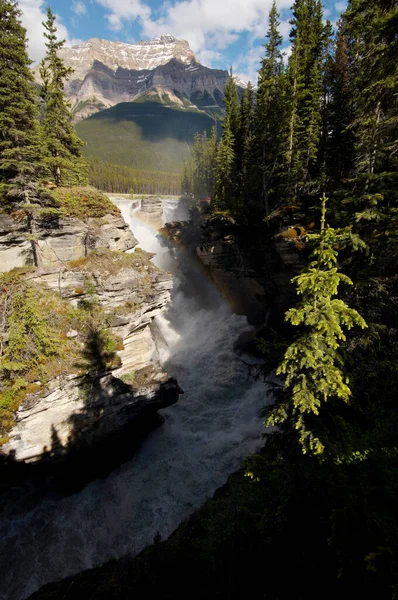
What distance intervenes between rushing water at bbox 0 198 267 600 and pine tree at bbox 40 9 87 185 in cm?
2059

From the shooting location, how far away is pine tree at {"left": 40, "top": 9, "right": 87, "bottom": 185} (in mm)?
21438

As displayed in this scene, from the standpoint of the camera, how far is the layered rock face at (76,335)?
1478cm

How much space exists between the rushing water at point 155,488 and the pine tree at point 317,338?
10901 mm

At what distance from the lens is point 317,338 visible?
8.85 m

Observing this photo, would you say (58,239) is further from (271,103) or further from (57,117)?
(271,103)

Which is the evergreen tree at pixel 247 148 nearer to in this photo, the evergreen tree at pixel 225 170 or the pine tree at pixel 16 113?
the evergreen tree at pixel 225 170

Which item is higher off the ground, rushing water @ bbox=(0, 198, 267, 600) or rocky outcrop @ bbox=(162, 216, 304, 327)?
rocky outcrop @ bbox=(162, 216, 304, 327)

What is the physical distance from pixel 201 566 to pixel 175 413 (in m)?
12.6

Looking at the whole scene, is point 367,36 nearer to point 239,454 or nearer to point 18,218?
point 18,218

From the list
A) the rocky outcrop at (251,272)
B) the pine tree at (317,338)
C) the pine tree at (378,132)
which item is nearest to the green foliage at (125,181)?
the rocky outcrop at (251,272)

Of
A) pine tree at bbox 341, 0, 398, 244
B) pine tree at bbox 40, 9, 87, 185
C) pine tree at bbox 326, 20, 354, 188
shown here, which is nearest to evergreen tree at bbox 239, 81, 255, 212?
pine tree at bbox 326, 20, 354, 188

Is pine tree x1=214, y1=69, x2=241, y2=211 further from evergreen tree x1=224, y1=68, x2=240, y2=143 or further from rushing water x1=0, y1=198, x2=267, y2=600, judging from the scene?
rushing water x1=0, y1=198, x2=267, y2=600

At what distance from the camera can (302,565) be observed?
6.39m

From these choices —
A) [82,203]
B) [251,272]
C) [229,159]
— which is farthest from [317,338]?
[229,159]
